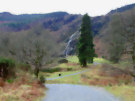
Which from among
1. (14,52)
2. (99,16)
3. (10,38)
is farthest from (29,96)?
(99,16)

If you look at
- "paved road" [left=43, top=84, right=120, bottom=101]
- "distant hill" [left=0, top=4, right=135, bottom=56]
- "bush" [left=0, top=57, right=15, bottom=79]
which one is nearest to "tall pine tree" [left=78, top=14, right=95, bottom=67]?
"paved road" [left=43, top=84, right=120, bottom=101]

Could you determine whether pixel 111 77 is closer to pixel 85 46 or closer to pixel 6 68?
pixel 85 46

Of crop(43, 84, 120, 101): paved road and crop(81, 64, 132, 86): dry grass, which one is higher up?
crop(43, 84, 120, 101): paved road

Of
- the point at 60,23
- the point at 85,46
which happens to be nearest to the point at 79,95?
the point at 85,46

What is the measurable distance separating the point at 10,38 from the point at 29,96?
34753 mm

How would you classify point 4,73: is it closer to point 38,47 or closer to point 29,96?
point 29,96

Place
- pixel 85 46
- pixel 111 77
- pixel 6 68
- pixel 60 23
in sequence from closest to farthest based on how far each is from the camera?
pixel 6 68 → pixel 111 77 → pixel 85 46 → pixel 60 23

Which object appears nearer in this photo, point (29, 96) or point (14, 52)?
point (29, 96)

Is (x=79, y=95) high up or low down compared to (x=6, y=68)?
down

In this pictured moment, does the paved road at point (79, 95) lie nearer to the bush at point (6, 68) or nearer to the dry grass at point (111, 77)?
the bush at point (6, 68)

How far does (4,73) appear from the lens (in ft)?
45.6

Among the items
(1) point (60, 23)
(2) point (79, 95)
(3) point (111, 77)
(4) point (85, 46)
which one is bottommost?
(3) point (111, 77)

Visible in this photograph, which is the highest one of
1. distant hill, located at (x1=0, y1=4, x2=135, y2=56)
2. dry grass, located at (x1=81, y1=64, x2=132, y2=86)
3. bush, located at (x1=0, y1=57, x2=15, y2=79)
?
distant hill, located at (x1=0, y1=4, x2=135, y2=56)

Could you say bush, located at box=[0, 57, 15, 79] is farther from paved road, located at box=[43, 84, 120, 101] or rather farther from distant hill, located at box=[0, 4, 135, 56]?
distant hill, located at box=[0, 4, 135, 56]
